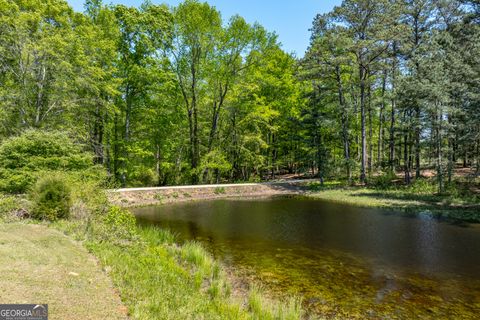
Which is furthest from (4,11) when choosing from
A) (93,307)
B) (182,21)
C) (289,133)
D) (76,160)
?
(289,133)

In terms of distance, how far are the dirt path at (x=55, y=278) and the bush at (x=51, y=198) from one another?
7.56ft

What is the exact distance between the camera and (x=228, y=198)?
76.9 ft

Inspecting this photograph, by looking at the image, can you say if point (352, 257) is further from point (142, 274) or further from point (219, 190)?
point (219, 190)

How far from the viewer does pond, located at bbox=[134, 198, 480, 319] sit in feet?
20.2

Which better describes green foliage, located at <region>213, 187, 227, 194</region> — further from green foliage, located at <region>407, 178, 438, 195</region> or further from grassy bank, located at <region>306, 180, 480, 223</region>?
green foliage, located at <region>407, 178, 438, 195</region>

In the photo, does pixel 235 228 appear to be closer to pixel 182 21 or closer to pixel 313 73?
pixel 313 73

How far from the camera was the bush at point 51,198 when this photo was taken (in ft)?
31.4

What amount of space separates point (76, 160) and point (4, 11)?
11.8 m

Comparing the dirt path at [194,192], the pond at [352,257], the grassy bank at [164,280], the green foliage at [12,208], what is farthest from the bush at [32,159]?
the pond at [352,257]

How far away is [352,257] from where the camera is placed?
9.03 m

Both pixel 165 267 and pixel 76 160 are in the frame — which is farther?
pixel 76 160

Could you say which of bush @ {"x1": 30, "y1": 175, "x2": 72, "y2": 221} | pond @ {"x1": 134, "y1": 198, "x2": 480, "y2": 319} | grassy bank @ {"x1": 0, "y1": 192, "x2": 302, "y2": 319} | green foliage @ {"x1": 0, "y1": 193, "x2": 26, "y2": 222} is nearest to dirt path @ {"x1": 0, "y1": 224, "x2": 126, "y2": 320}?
grassy bank @ {"x1": 0, "y1": 192, "x2": 302, "y2": 319}

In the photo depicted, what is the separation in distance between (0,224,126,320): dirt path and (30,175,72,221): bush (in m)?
2.31

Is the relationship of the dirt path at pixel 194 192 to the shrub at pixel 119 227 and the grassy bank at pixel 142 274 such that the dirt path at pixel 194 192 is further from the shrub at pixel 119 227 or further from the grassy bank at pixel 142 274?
the grassy bank at pixel 142 274
